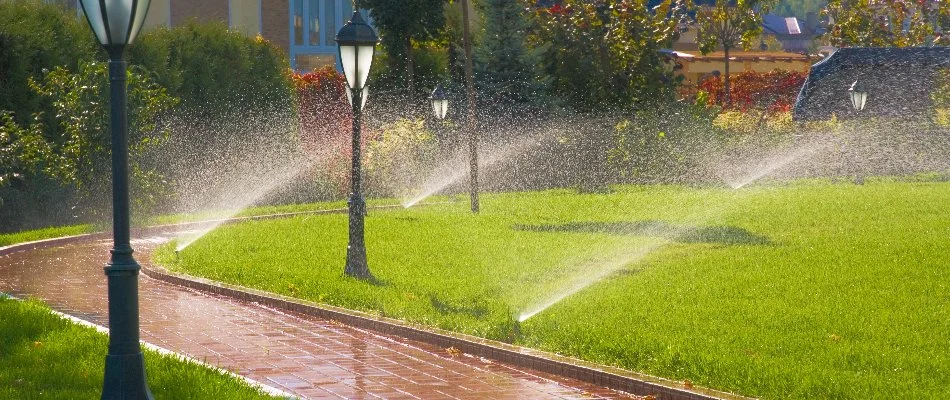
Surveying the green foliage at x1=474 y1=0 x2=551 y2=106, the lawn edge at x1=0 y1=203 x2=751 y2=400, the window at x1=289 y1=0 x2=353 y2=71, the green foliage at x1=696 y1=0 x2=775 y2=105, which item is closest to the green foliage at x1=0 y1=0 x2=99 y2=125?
the lawn edge at x1=0 y1=203 x2=751 y2=400

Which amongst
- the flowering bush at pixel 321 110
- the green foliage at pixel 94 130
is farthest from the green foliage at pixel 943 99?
the green foliage at pixel 94 130

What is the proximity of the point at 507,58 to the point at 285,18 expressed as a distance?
548 inches

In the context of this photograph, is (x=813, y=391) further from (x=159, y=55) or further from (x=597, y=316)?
(x=159, y=55)

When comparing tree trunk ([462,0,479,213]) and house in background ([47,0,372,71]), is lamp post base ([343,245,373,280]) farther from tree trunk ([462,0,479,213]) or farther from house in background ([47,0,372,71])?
house in background ([47,0,372,71])

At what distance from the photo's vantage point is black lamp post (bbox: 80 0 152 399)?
6.93 m

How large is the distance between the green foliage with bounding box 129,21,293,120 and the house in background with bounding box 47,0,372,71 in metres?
13.8

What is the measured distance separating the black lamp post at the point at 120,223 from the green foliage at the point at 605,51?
89.6ft

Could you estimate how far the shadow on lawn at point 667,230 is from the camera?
55.2 feet

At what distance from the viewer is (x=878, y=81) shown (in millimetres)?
35375

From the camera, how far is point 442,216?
22.4 m

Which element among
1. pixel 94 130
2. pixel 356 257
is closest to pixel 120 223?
pixel 356 257

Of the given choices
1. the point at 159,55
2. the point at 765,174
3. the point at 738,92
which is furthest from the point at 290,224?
the point at 738,92

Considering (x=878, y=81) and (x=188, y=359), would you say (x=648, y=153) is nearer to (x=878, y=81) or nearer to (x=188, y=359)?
(x=878, y=81)

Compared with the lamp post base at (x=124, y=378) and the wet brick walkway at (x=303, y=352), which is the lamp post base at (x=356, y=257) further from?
the lamp post base at (x=124, y=378)
